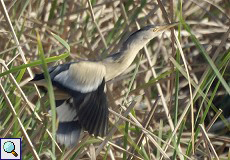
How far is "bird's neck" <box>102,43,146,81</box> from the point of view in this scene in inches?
93.7

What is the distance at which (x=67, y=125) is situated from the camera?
2045 mm

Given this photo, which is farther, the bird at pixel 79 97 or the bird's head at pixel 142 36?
the bird's head at pixel 142 36

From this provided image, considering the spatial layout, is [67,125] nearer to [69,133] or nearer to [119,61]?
[69,133]

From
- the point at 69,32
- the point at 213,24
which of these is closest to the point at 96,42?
the point at 69,32

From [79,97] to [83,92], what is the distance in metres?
0.03

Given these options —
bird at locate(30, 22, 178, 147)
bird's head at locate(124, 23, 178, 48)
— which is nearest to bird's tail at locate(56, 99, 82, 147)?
bird at locate(30, 22, 178, 147)

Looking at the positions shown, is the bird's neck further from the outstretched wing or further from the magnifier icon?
the magnifier icon

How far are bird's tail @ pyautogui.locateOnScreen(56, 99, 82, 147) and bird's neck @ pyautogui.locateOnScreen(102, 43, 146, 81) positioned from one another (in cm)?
24

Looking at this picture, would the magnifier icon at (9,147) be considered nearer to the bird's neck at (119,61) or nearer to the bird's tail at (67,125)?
the bird's tail at (67,125)

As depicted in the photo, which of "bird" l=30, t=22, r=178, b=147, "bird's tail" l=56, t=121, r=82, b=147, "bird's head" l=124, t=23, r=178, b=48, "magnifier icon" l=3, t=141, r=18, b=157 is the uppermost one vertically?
"bird's head" l=124, t=23, r=178, b=48

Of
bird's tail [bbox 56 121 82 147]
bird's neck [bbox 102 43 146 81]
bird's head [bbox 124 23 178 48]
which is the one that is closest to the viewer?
bird's tail [bbox 56 121 82 147]

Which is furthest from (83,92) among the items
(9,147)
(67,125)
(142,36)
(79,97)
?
(142,36)

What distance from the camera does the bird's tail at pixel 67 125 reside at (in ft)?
6.52

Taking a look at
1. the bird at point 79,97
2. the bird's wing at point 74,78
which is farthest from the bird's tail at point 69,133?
the bird's wing at point 74,78
